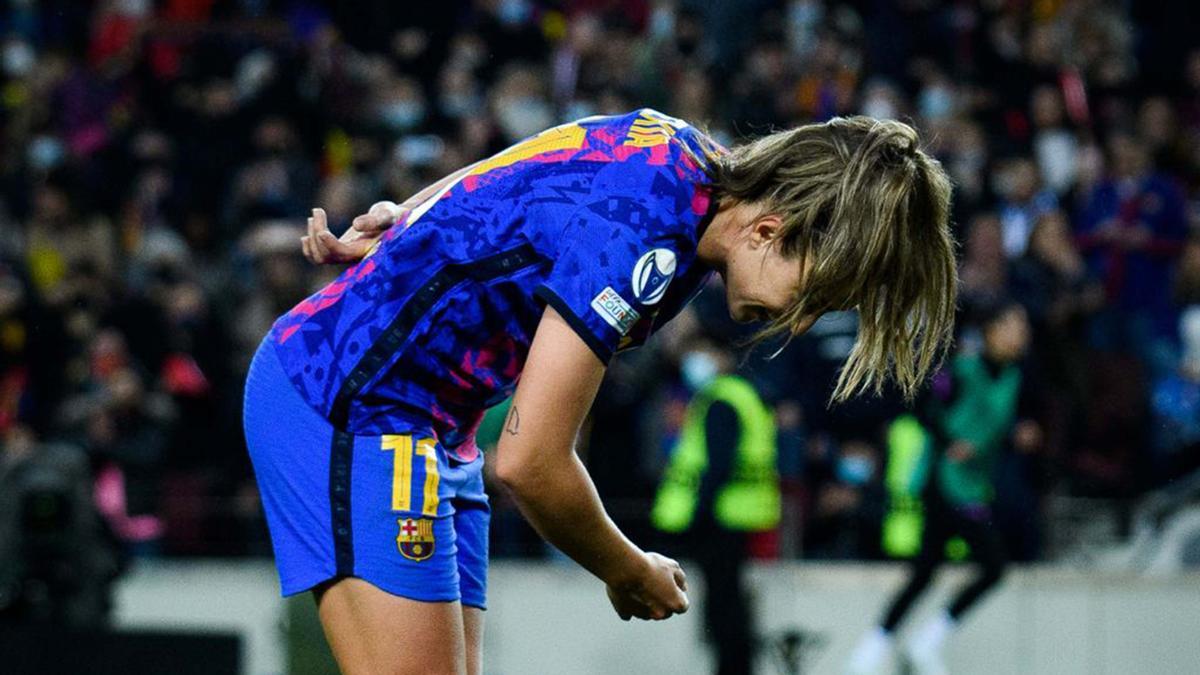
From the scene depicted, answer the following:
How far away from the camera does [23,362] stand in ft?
37.9

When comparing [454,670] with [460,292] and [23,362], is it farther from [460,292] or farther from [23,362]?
[23,362]

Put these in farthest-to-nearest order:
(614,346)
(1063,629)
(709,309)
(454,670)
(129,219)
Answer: (129,219), (709,309), (1063,629), (454,670), (614,346)

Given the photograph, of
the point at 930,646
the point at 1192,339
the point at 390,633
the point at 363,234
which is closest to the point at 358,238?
the point at 363,234

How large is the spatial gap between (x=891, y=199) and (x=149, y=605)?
24.2 feet

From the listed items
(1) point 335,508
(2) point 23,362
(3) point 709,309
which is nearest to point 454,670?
(1) point 335,508

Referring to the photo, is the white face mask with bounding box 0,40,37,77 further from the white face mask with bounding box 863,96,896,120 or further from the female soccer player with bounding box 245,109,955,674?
the female soccer player with bounding box 245,109,955,674

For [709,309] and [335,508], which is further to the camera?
[709,309]

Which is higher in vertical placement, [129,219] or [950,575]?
[129,219]

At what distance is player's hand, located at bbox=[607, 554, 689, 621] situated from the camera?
356cm

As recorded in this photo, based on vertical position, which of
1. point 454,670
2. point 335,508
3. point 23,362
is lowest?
point 23,362

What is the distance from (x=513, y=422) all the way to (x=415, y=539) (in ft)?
1.35

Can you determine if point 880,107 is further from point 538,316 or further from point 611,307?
point 611,307

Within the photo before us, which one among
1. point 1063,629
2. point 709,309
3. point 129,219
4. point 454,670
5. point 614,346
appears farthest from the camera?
point 129,219

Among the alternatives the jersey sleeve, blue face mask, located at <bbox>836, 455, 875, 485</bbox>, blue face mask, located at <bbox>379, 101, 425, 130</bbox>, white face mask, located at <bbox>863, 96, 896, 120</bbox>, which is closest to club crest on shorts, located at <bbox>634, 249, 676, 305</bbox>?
the jersey sleeve
